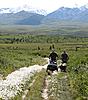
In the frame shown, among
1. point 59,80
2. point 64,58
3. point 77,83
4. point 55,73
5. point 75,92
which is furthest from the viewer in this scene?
point 64,58

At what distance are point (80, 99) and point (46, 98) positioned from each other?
8.75ft

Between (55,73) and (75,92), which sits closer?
(75,92)

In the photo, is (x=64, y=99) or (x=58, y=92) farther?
(x=58, y=92)

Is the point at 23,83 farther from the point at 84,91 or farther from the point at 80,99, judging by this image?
the point at 80,99

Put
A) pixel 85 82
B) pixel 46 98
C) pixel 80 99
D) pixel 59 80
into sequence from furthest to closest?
pixel 59 80 → pixel 85 82 → pixel 46 98 → pixel 80 99

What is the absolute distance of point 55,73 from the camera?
39.7 metres

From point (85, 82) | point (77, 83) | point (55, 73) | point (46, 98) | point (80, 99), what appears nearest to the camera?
point (80, 99)

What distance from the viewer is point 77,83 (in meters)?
29.0

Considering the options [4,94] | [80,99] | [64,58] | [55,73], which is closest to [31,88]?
[4,94]

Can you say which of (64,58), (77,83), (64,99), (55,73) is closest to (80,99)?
(64,99)

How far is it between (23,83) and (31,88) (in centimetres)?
279

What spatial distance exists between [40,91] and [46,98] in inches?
104

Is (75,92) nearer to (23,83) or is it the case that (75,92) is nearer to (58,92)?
(58,92)

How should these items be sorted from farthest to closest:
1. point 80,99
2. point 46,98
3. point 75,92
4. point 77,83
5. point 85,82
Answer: point 77,83 < point 85,82 < point 75,92 < point 46,98 < point 80,99
